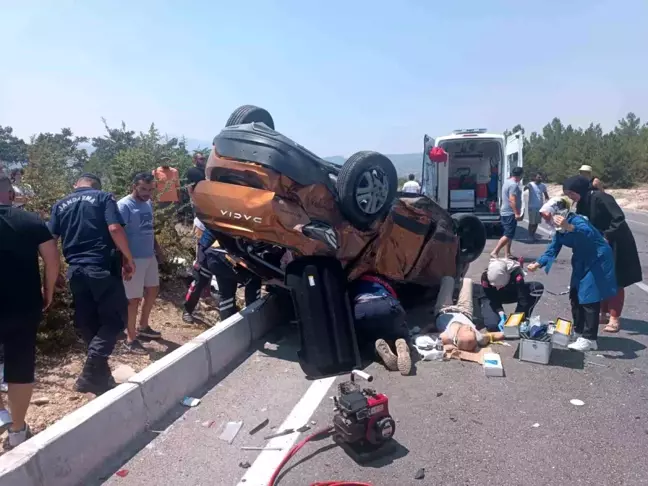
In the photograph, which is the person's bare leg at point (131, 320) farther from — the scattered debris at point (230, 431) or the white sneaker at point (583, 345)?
the white sneaker at point (583, 345)

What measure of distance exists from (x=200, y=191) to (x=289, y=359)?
1.82 metres

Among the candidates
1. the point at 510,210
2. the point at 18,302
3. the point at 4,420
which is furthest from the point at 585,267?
the point at 510,210

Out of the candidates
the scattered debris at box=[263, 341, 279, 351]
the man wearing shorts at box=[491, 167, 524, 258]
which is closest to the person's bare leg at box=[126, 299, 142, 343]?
the scattered debris at box=[263, 341, 279, 351]

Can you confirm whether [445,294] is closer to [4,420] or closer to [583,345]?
[583,345]

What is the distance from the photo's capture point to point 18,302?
3.62 m

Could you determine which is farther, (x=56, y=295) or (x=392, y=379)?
(x=56, y=295)

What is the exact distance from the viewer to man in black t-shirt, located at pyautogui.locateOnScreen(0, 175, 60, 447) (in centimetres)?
357

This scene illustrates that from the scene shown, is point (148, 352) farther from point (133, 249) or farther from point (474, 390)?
point (474, 390)

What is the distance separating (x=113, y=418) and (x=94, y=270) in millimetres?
1411

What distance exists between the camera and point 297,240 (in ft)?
16.5

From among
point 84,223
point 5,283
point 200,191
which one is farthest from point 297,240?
point 5,283

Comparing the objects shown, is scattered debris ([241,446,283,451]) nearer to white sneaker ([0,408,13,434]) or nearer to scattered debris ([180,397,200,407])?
scattered debris ([180,397,200,407])

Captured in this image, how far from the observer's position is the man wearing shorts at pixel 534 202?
13641 mm

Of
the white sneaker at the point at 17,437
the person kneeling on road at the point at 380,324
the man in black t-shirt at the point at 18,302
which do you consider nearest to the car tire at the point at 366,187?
the person kneeling on road at the point at 380,324
